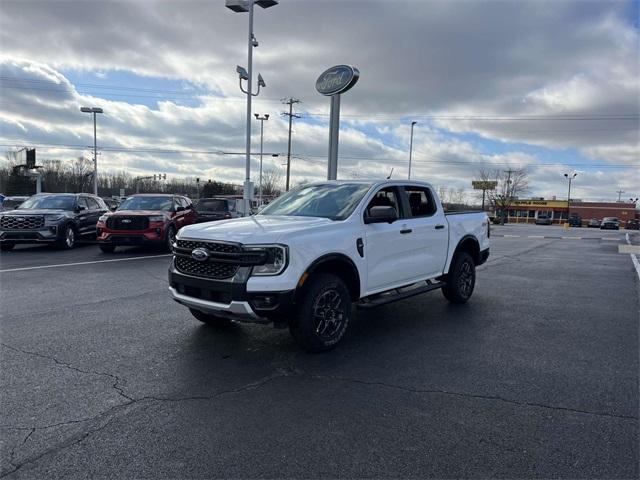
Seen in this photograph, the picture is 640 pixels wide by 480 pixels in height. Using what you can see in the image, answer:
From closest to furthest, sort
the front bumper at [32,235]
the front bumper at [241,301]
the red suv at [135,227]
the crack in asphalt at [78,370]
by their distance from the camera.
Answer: the crack in asphalt at [78,370], the front bumper at [241,301], the red suv at [135,227], the front bumper at [32,235]

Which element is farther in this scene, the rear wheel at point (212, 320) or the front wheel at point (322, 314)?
the rear wheel at point (212, 320)

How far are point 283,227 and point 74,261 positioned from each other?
8.68 metres

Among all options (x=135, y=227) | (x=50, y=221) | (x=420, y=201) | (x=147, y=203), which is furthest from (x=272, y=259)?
(x=50, y=221)

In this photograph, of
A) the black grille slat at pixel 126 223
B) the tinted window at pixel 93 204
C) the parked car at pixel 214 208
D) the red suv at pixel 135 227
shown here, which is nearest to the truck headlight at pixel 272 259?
the red suv at pixel 135 227

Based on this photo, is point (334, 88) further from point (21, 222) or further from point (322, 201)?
point (322, 201)

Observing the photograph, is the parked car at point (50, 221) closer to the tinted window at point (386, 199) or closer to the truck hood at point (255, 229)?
the truck hood at point (255, 229)

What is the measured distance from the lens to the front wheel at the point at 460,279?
7.28 metres

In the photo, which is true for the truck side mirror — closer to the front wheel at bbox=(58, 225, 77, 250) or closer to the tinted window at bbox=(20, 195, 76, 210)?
the front wheel at bbox=(58, 225, 77, 250)

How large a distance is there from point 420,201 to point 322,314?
277 cm

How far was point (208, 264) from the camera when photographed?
15.9 ft

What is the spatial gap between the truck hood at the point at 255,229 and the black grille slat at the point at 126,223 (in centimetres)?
833

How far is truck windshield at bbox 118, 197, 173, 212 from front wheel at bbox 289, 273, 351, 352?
10.4 m

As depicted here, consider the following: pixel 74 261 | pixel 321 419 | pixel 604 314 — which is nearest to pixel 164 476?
pixel 321 419

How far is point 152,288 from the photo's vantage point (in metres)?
8.20
